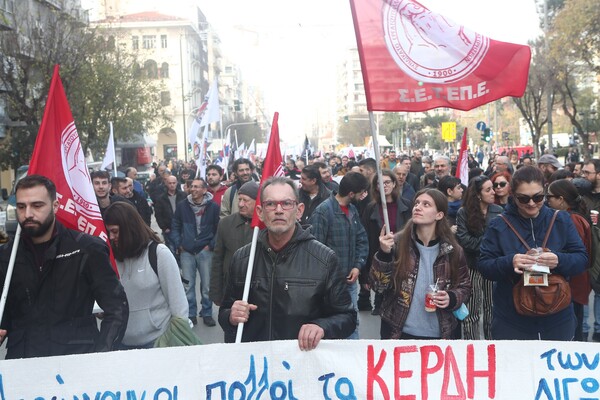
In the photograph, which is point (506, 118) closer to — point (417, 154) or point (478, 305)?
point (417, 154)

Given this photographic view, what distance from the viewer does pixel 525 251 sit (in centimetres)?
468

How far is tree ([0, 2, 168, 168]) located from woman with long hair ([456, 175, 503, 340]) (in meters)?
22.8

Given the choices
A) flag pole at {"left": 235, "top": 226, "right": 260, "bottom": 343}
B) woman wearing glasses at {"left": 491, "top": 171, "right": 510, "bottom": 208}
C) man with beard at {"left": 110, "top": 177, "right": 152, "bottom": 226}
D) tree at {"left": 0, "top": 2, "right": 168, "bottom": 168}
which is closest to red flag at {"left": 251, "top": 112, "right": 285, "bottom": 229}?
flag pole at {"left": 235, "top": 226, "right": 260, "bottom": 343}

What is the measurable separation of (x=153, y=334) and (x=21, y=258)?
113 cm

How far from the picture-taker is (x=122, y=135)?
126 ft

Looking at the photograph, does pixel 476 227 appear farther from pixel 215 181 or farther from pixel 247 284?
pixel 215 181

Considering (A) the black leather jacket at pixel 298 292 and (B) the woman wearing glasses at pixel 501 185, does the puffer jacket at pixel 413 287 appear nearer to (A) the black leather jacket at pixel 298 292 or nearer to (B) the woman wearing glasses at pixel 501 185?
(A) the black leather jacket at pixel 298 292

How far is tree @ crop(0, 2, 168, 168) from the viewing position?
90.5 ft

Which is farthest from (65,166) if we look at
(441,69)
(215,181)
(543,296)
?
(215,181)

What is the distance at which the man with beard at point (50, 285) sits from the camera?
382cm

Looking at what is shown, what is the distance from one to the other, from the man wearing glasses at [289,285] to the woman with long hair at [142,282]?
898 mm

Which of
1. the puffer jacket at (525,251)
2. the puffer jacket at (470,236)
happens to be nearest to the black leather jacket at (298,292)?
the puffer jacket at (525,251)

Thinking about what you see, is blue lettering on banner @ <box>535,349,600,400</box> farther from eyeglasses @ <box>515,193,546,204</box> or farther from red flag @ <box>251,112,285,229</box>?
red flag @ <box>251,112,285,229</box>

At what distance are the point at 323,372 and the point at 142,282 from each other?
141 centimetres
